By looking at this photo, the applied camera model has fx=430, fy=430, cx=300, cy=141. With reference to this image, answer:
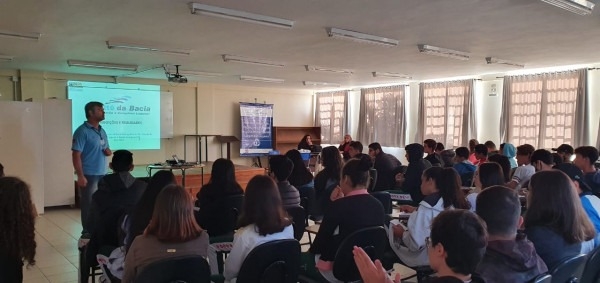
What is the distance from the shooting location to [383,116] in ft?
38.9

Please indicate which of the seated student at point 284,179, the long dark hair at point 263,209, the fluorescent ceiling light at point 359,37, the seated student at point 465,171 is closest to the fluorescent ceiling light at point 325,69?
the fluorescent ceiling light at point 359,37

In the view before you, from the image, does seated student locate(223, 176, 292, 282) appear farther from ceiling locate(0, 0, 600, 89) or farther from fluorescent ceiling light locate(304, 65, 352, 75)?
fluorescent ceiling light locate(304, 65, 352, 75)

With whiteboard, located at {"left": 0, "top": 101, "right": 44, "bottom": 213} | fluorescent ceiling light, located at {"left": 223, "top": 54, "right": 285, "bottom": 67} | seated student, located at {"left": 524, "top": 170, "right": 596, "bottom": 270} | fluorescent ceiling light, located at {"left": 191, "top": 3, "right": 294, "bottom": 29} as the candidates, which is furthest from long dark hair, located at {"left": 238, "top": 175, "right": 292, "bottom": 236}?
whiteboard, located at {"left": 0, "top": 101, "right": 44, "bottom": 213}

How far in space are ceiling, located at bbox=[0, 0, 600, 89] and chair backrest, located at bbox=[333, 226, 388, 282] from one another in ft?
7.90

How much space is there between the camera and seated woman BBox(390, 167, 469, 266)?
2844 mm

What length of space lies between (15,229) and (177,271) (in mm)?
957

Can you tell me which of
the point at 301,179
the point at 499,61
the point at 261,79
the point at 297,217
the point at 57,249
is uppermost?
the point at 499,61

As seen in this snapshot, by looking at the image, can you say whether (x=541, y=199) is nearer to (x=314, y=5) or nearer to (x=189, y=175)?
(x=314, y=5)

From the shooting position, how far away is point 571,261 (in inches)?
80.2

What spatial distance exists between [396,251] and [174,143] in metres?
8.80

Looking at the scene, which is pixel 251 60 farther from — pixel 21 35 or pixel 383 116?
pixel 383 116

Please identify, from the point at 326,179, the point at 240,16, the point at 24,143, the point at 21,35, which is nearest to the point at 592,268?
the point at 326,179

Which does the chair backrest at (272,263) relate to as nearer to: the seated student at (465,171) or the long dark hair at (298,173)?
the long dark hair at (298,173)

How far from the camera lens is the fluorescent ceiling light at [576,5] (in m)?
3.83
